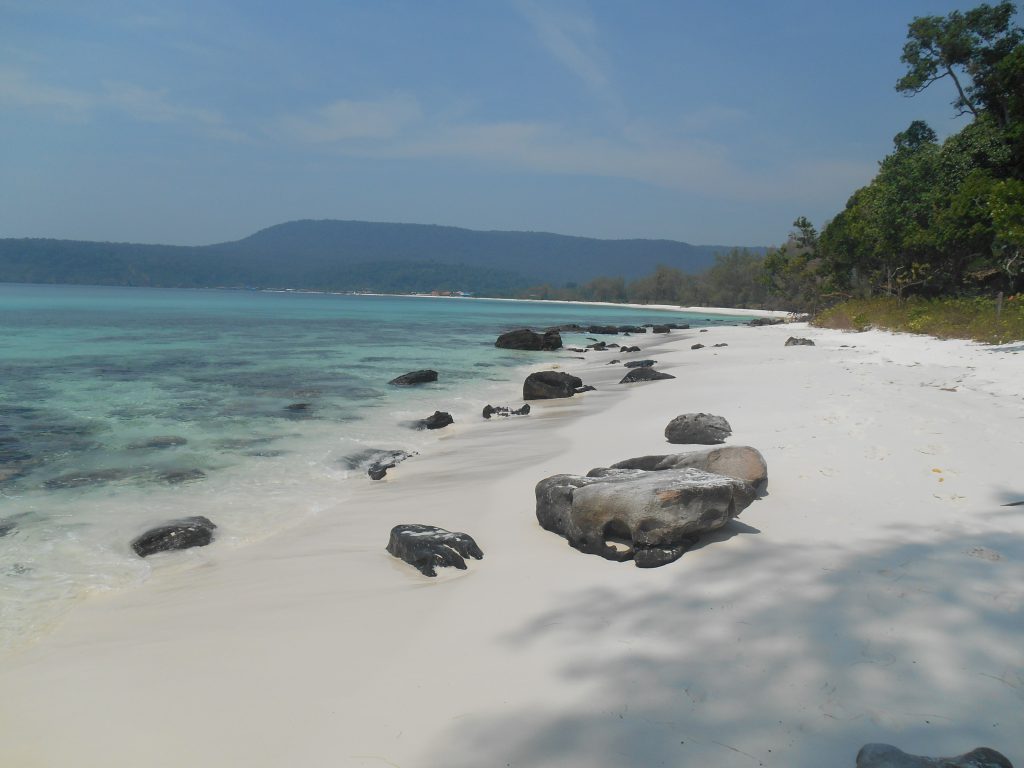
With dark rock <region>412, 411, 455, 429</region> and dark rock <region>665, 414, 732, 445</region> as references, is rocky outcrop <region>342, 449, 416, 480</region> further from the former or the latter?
dark rock <region>665, 414, 732, 445</region>

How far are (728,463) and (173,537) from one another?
517 centimetres

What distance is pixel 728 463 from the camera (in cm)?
530

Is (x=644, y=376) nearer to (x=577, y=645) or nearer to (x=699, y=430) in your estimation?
(x=699, y=430)

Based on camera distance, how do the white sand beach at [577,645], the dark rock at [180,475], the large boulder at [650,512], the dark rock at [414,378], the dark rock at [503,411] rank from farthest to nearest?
the dark rock at [414,378], the dark rock at [503,411], the dark rock at [180,475], the large boulder at [650,512], the white sand beach at [577,645]

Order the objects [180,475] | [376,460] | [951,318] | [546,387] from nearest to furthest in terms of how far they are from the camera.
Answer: [180,475] → [376,460] → [546,387] → [951,318]

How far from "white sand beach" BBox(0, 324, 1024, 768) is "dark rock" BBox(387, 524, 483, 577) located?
0.14m

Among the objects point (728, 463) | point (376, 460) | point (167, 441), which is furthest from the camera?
point (167, 441)

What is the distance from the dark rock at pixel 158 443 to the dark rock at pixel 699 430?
782 cm

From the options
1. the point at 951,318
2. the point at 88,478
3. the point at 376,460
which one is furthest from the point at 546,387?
the point at 951,318

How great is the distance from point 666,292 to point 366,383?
492 feet

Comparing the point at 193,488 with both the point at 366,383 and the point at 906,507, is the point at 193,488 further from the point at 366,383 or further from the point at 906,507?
the point at 366,383

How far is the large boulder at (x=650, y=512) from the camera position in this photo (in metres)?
4.13

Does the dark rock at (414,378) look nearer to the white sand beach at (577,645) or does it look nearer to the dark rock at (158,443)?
the dark rock at (158,443)

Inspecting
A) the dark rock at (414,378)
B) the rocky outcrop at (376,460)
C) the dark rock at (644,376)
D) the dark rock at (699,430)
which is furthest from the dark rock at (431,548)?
the dark rock at (414,378)
